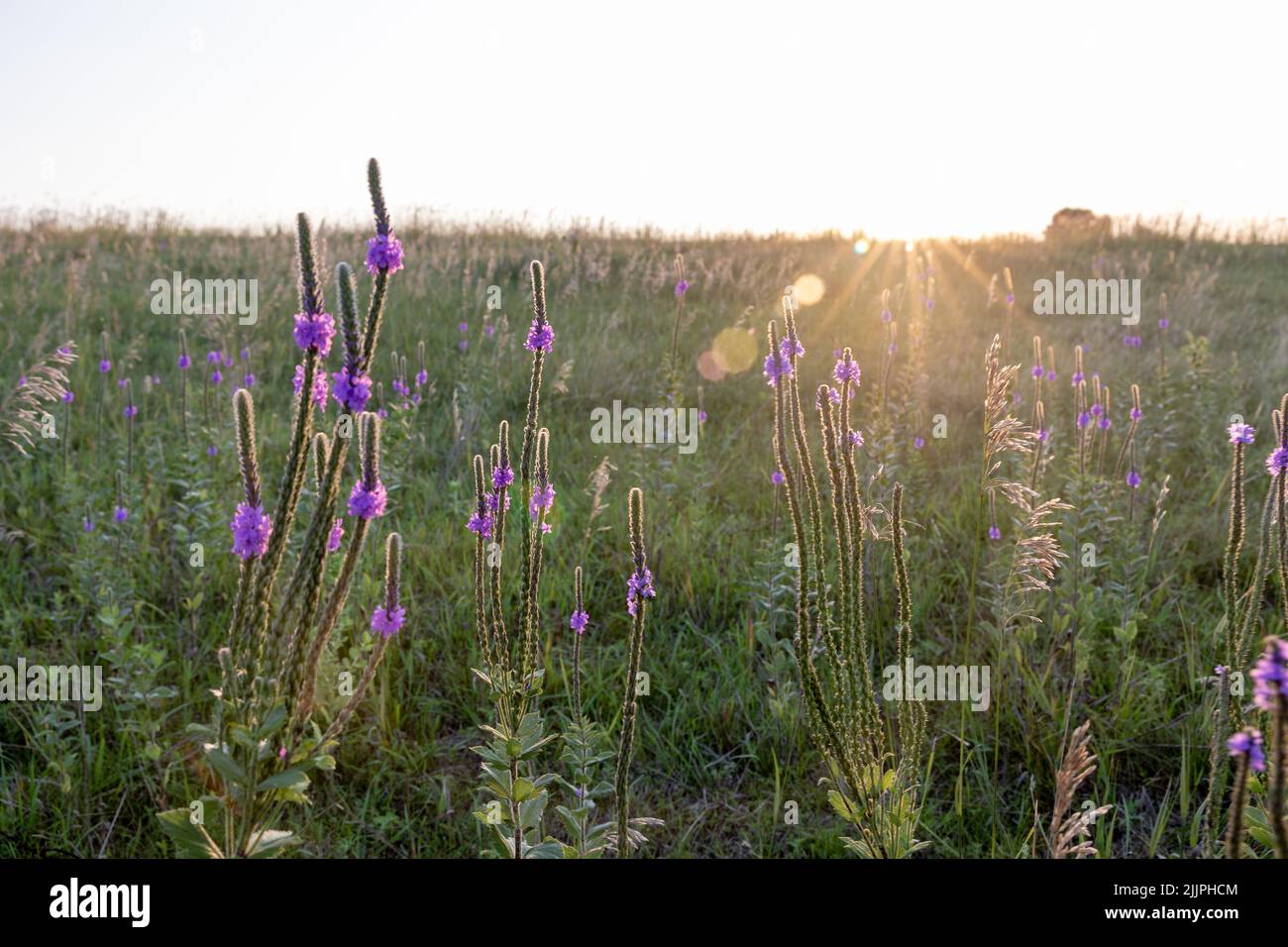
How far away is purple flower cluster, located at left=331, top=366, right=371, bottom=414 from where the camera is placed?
1394 millimetres

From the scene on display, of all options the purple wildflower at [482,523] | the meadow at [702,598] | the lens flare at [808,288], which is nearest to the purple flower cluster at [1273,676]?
the meadow at [702,598]

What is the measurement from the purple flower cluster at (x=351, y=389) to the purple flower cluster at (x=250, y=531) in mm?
220

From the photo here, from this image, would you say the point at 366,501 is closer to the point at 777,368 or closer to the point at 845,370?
the point at 777,368

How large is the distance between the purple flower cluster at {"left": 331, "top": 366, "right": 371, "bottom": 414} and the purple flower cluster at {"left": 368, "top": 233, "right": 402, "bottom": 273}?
0.21 meters

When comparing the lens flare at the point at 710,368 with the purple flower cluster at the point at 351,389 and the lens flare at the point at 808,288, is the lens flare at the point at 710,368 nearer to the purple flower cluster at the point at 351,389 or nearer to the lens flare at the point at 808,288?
the lens flare at the point at 808,288

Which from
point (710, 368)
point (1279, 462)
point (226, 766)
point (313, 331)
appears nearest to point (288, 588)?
point (226, 766)

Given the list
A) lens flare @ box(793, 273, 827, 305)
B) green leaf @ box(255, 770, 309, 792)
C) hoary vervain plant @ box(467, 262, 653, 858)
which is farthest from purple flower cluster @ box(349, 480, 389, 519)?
lens flare @ box(793, 273, 827, 305)

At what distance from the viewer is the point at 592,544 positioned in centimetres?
435

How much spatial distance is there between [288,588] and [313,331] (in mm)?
436

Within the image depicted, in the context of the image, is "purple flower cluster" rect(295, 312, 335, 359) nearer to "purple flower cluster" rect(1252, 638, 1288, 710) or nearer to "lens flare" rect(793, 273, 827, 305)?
"purple flower cluster" rect(1252, 638, 1288, 710)

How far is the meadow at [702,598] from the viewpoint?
2.65 m
